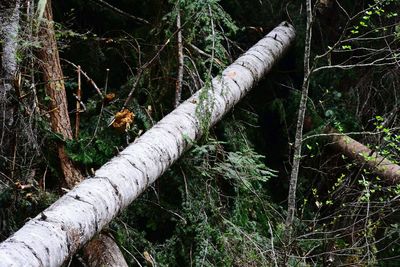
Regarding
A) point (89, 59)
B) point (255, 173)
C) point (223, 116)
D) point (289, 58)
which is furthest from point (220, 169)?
point (289, 58)

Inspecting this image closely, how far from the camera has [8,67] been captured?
372cm

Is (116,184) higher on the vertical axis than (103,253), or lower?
higher

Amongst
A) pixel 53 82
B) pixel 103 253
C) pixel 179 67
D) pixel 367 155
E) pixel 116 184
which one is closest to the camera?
pixel 116 184

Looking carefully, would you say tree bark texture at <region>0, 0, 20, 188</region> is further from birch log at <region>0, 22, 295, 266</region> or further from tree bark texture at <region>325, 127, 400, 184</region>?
tree bark texture at <region>325, 127, 400, 184</region>

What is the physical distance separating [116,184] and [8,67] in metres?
1.27

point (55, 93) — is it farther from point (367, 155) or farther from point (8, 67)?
point (367, 155)

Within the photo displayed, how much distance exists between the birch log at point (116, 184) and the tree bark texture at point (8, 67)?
2.82 feet

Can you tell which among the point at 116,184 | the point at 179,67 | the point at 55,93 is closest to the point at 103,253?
the point at 116,184

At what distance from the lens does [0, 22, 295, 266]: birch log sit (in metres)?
2.60

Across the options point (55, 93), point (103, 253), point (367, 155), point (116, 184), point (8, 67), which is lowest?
point (103, 253)

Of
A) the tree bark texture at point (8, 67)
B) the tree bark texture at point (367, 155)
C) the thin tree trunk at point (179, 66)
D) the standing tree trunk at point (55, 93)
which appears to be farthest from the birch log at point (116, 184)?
the tree bark texture at point (367, 155)

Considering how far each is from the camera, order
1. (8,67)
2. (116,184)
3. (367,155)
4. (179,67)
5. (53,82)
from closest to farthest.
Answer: (116,184) < (8,67) < (53,82) < (367,155) < (179,67)

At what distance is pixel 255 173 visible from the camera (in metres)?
4.19

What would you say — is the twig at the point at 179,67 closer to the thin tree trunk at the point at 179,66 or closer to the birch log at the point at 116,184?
the thin tree trunk at the point at 179,66
